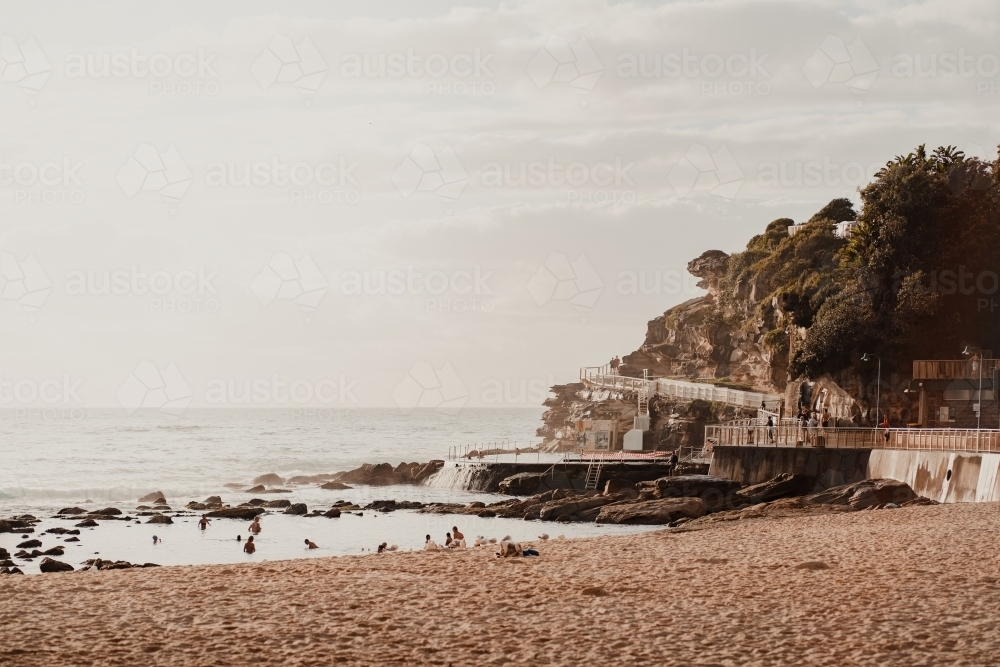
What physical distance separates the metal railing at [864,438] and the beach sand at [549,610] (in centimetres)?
1258

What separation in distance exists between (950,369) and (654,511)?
49.0 feet

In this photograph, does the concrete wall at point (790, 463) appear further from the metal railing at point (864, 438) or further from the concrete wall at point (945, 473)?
the concrete wall at point (945, 473)

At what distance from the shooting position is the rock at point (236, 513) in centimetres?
4512

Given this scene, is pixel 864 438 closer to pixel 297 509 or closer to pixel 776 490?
pixel 776 490

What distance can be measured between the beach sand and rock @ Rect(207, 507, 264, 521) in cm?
2460

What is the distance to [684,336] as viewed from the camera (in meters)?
92.6

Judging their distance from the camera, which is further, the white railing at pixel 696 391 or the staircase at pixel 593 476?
the white railing at pixel 696 391

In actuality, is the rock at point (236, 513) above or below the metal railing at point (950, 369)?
below

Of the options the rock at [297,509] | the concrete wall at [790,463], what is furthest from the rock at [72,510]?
the concrete wall at [790,463]

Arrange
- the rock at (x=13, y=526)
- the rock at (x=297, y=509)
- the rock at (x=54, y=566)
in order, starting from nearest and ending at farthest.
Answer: the rock at (x=54, y=566) < the rock at (x=13, y=526) < the rock at (x=297, y=509)

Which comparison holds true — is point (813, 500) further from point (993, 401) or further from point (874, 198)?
point (874, 198)

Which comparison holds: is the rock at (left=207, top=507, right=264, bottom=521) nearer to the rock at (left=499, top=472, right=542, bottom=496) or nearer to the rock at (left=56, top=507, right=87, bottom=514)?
the rock at (left=56, top=507, right=87, bottom=514)

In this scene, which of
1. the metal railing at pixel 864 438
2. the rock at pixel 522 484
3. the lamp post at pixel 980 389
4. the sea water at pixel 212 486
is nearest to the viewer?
the metal railing at pixel 864 438

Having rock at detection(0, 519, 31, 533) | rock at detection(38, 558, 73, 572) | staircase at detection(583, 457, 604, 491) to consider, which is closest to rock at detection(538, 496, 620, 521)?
staircase at detection(583, 457, 604, 491)
